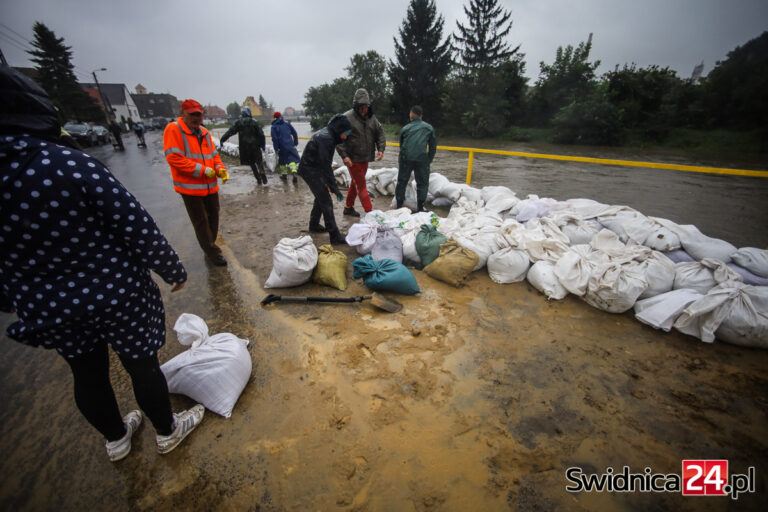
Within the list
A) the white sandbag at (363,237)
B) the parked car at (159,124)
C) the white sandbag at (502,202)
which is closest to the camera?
the white sandbag at (363,237)

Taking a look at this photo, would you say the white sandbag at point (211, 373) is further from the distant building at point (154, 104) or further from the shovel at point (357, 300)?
the distant building at point (154, 104)

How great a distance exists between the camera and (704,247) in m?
2.66

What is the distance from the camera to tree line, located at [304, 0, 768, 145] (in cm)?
1511

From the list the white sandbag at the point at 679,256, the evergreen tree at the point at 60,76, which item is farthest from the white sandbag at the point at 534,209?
the evergreen tree at the point at 60,76

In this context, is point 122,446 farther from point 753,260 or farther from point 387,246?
point 753,260

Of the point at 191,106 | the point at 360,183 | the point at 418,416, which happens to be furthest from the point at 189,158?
the point at 418,416

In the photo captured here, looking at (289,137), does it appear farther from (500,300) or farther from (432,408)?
(432,408)

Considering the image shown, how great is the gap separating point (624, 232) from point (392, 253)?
2399mm

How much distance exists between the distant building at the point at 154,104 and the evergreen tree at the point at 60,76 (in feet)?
95.7

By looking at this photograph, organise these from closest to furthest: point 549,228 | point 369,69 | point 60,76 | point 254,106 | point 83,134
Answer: point 549,228 < point 83,134 < point 60,76 < point 369,69 < point 254,106

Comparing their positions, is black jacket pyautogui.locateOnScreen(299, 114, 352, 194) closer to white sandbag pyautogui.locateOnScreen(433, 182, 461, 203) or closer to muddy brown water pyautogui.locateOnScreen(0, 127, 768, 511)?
muddy brown water pyautogui.locateOnScreen(0, 127, 768, 511)

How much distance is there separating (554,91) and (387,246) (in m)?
22.6

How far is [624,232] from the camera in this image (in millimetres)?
3041

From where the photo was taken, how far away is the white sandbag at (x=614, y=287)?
2.37 metres
